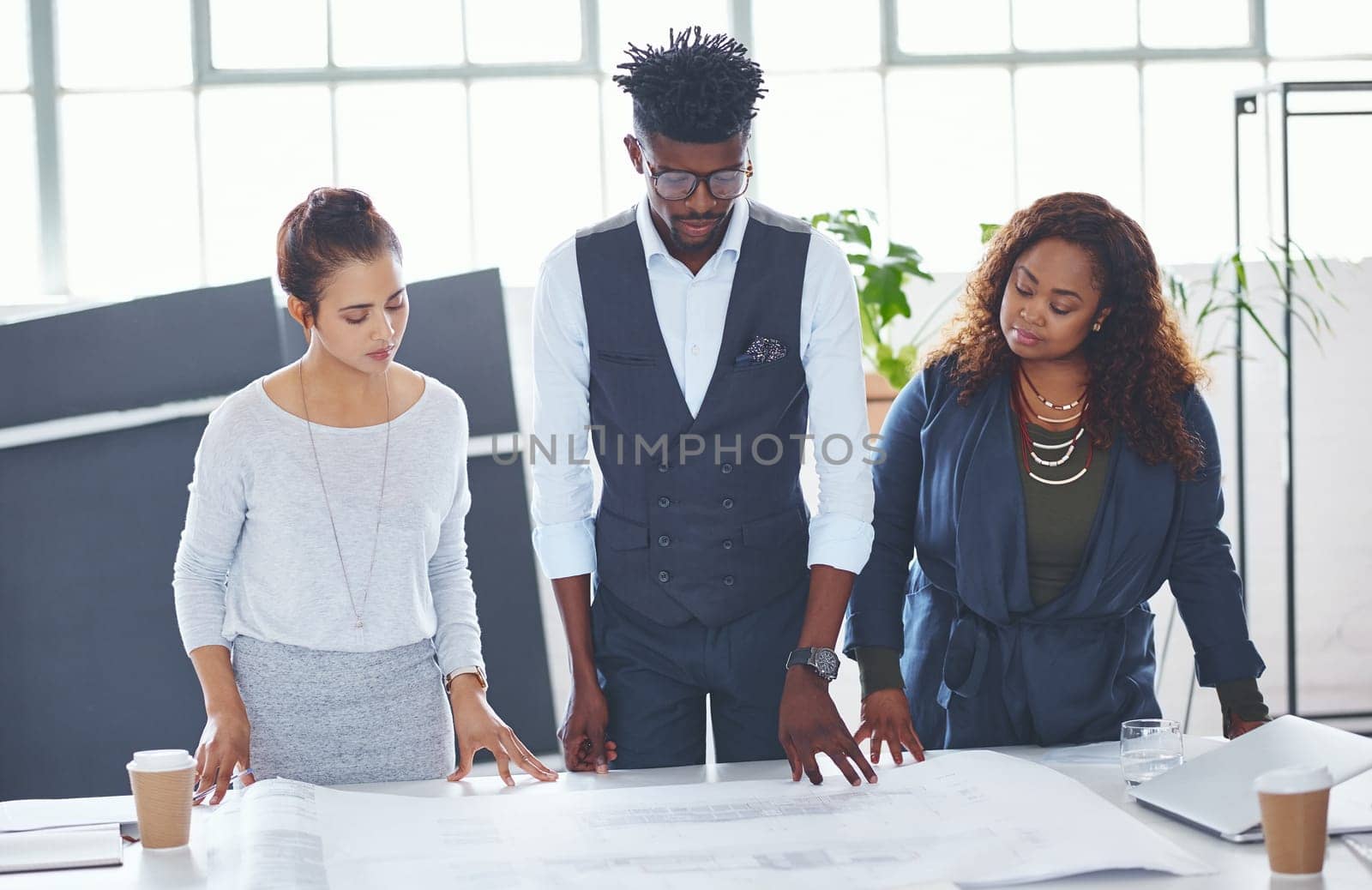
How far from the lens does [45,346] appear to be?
2912 mm

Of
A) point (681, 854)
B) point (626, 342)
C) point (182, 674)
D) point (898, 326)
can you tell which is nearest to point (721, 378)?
point (626, 342)

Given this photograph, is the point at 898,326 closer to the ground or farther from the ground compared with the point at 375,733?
farther from the ground

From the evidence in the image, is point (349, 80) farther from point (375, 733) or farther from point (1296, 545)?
point (1296, 545)

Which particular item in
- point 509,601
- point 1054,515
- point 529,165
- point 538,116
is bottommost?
point 509,601

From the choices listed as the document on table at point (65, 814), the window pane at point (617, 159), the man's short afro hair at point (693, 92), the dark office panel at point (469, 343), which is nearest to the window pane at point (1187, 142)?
the window pane at point (617, 159)

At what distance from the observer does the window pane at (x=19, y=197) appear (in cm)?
348

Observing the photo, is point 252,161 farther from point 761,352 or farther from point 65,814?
point 65,814

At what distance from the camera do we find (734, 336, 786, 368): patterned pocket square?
5.37ft

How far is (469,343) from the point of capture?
3.15 metres

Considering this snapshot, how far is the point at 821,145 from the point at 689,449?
90.8 inches

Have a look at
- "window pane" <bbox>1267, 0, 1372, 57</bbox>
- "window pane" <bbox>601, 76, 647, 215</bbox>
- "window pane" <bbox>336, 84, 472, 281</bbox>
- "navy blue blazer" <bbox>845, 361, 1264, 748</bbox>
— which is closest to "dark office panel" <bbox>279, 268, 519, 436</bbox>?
"window pane" <bbox>336, 84, 472, 281</bbox>

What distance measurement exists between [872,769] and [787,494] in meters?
0.45

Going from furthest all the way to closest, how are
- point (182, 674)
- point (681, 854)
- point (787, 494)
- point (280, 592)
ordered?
point (182, 674) < point (787, 494) < point (280, 592) < point (681, 854)

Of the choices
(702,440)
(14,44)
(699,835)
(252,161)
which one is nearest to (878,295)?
(702,440)
